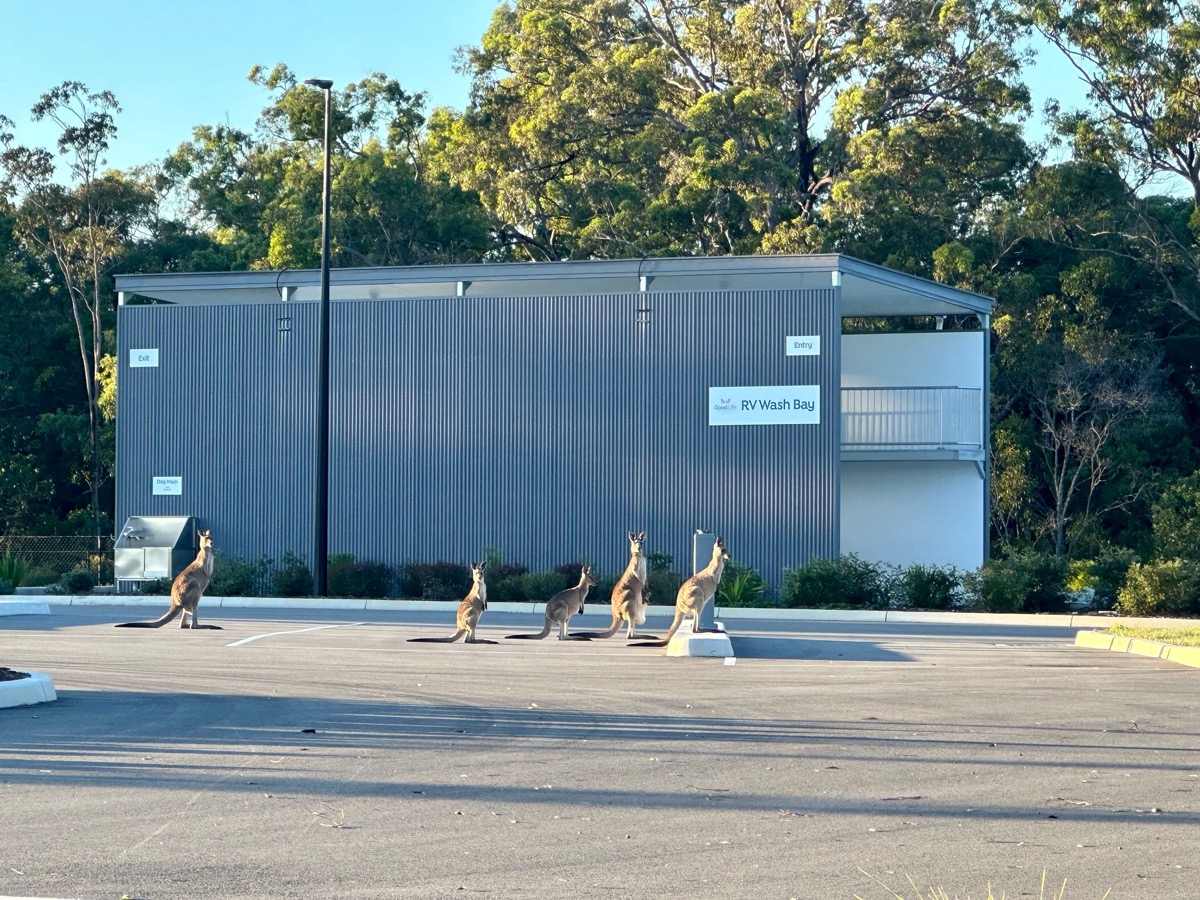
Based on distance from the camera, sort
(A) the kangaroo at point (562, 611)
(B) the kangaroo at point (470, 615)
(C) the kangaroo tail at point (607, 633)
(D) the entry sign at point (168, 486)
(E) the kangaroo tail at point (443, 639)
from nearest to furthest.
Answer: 1. (B) the kangaroo at point (470, 615)
2. (E) the kangaroo tail at point (443, 639)
3. (A) the kangaroo at point (562, 611)
4. (C) the kangaroo tail at point (607, 633)
5. (D) the entry sign at point (168, 486)

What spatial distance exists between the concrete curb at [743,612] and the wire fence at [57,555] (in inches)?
237

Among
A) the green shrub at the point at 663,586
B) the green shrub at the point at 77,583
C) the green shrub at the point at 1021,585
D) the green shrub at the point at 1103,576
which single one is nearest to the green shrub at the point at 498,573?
the green shrub at the point at 663,586

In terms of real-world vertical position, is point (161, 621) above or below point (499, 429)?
below

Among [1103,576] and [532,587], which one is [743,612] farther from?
[1103,576]

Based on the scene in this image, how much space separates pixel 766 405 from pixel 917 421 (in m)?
4.46

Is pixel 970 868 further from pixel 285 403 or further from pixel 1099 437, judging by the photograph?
pixel 1099 437

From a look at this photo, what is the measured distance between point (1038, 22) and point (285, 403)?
23.7 meters

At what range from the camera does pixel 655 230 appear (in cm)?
4522

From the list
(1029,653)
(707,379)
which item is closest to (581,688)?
(1029,653)

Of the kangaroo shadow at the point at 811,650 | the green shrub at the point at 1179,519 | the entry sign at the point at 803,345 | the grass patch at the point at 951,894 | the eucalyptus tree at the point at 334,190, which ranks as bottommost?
the grass patch at the point at 951,894

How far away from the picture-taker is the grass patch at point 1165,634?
17.7 m

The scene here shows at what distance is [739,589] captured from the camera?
1069 inches

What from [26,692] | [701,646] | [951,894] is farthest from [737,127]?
[951,894]

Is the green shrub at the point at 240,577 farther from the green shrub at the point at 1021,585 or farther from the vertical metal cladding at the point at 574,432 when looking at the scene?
the green shrub at the point at 1021,585
